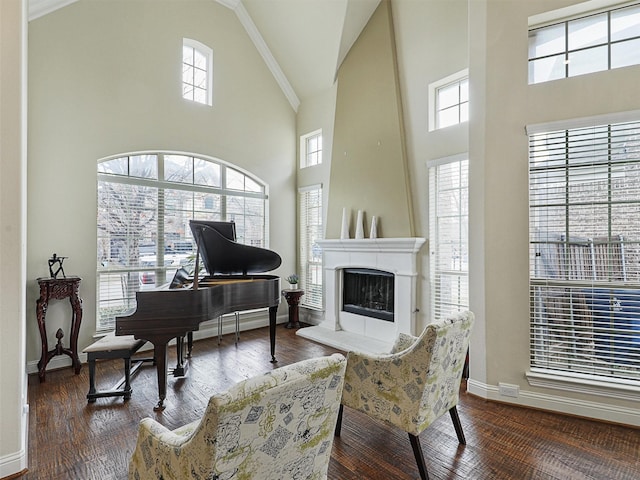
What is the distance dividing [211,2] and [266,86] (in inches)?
57.3

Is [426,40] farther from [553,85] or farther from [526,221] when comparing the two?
[526,221]

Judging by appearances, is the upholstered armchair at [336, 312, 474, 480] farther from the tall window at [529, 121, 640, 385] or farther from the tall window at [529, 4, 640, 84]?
the tall window at [529, 4, 640, 84]

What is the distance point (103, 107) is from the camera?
431 cm

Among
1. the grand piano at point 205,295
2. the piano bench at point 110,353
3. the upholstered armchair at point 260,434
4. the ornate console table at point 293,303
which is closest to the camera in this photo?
the upholstered armchair at point 260,434

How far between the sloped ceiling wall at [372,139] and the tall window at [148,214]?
1899 mm

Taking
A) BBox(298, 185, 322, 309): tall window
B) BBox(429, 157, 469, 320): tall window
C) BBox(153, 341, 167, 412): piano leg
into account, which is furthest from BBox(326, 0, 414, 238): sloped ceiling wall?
BBox(153, 341, 167, 412): piano leg

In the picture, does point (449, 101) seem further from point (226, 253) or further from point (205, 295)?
point (205, 295)

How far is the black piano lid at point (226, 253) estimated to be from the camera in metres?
3.63

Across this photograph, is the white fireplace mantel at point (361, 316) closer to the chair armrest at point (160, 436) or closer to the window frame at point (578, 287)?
the window frame at point (578, 287)

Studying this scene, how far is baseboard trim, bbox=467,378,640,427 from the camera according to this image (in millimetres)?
2705

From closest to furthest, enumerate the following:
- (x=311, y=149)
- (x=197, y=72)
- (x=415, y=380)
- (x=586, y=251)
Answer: (x=415, y=380) → (x=586, y=251) → (x=197, y=72) → (x=311, y=149)

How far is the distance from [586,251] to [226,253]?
3517 mm
